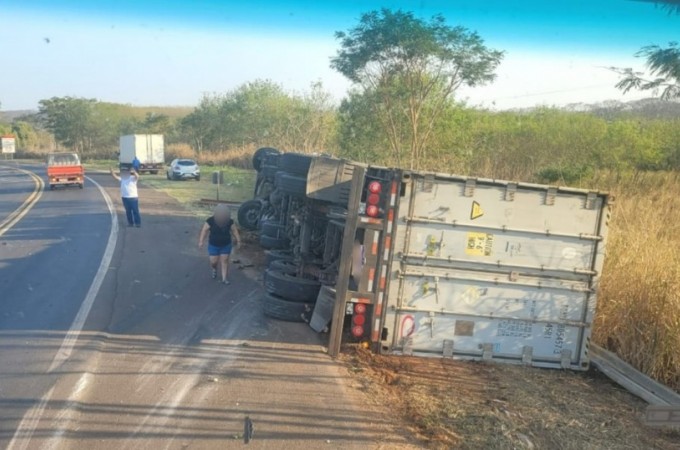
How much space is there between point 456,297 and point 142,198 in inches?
901

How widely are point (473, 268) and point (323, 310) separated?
1.92m

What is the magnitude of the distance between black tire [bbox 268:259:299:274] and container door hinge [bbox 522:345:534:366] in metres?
3.66

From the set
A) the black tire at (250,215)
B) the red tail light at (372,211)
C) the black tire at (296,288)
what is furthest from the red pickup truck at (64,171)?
the red tail light at (372,211)

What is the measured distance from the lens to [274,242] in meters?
12.0

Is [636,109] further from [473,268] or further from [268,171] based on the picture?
[473,268]

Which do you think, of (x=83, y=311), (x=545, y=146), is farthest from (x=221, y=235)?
(x=545, y=146)

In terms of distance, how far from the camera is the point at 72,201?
2548cm

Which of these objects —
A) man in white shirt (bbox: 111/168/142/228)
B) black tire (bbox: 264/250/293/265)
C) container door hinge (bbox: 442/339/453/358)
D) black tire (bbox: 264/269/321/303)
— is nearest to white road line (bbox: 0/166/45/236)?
man in white shirt (bbox: 111/168/142/228)

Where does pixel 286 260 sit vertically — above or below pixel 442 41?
below

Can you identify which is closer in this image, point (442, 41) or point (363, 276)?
point (363, 276)

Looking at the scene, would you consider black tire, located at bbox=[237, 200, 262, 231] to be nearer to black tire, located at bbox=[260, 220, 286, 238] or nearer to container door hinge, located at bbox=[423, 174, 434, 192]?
black tire, located at bbox=[260, 220, 286, 238]

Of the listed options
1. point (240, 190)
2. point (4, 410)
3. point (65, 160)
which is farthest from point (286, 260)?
point (65, 160)

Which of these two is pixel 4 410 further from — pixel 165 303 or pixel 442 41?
pixel 442 41

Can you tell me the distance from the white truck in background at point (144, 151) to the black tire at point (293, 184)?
42.8 m
